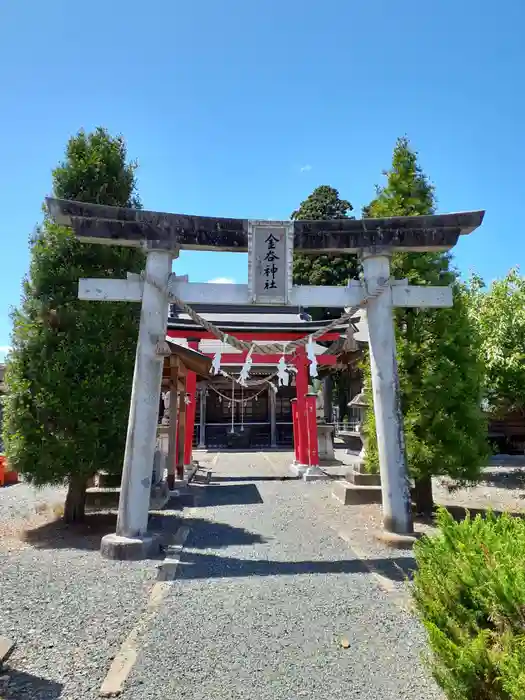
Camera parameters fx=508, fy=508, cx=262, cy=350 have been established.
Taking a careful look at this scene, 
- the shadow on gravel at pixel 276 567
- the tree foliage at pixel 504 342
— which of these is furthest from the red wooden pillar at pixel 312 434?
the shadow on gravel at pixel 276 567

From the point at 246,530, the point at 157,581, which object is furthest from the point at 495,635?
the point at 246,530

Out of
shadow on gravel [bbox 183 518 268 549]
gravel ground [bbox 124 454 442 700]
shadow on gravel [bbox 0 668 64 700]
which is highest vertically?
shadow on gravel [bbox 183 518 268 549]

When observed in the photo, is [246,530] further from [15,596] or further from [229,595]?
[15,596]

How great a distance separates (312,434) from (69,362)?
9.60 meters

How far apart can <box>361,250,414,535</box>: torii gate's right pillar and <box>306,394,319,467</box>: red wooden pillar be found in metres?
8.39

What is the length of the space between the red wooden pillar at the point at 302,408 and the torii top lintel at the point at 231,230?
349 inches

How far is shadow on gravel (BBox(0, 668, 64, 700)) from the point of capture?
3.22 meters

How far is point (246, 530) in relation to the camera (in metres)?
8.20

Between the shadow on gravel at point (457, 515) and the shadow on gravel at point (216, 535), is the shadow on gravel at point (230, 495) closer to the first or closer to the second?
the shadow on gravel at point (216, 535)

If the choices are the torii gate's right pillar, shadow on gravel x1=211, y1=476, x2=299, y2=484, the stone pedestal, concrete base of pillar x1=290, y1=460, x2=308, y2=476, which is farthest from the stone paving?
the stone pedestal

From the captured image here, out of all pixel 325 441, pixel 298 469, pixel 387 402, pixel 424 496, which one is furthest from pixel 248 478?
pixel 387 402

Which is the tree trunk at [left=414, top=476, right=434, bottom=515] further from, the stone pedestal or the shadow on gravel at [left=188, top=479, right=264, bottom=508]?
the stone pedestal

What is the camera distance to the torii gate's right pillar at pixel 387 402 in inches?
273

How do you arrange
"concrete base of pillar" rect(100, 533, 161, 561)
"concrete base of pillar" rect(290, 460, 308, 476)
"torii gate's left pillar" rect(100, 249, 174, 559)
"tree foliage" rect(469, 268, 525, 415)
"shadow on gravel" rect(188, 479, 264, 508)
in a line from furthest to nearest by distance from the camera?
1. "concrete base of pillar" rect(290, 460, 308, 476)
2. "tree foliage" rect(469, 268, 525, 415)
3. "shadow on gravel" rect(188, 479, 264, 508)
4. "torii gate's left pillar" rect(100, 249, 174, 559)
5. "concrete base of pillar" rect(100, 533, 161, 561)
